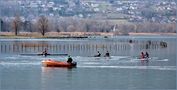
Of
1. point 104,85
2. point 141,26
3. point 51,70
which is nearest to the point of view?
point 104,85

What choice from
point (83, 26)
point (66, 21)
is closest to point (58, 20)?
point (66, 21)

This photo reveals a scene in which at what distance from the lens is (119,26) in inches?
7584

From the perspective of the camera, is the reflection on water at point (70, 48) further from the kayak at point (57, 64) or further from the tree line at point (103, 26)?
the tree line at point (103, 26)

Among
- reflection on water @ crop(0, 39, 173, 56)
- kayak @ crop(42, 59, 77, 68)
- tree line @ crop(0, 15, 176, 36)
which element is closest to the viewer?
kayak @ crop(42, 59, 77, 68)

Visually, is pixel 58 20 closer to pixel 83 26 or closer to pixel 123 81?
pixel 83 26

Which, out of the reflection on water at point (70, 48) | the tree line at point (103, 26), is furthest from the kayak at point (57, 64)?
the tree line at point (103, 26)

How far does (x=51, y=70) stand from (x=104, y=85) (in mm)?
10633

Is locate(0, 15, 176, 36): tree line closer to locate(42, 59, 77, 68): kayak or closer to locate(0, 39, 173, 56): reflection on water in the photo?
locate(0, 39, 173, 56): reflection on water

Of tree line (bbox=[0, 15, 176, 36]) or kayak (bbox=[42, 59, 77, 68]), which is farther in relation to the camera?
tree line (bbox=[0, 15, 176, 36])

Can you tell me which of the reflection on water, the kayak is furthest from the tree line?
the kayak

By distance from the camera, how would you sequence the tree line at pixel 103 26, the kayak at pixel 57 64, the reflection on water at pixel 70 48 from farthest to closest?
the tree line at pixel 103 26 → the reflection on water at pixel 70 48 → the kayak at pixel 57 64

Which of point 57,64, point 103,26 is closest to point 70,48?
point 57,64

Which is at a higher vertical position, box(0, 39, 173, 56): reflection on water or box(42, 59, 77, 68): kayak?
box(42, 59, 77, 68): kayak

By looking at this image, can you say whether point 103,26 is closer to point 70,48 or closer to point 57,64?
point 70,48
